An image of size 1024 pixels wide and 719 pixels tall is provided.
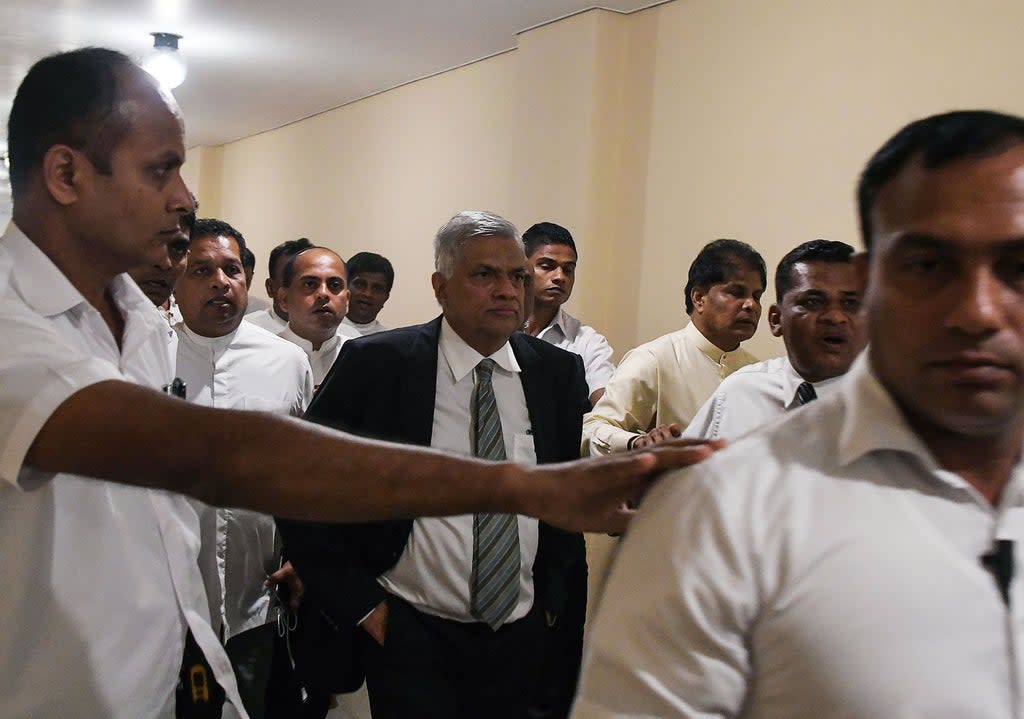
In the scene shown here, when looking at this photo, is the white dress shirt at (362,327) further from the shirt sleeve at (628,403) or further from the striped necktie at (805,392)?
the striped necktie at (805,392)

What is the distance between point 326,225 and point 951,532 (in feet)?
26.6

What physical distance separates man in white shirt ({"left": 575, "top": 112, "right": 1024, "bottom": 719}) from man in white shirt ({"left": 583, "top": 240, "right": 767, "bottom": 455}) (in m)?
2.08

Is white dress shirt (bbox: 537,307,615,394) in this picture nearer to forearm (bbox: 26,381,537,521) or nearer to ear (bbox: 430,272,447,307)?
ear (bbox: 430,272,447,307)

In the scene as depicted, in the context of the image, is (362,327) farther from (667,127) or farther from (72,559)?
(72,559)

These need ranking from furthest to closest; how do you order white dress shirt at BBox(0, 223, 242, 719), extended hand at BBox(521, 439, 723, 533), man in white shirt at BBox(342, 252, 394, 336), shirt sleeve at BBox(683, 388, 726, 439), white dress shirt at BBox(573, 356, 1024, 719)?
man in white shirt at BBox(342, 252, 394, 336), shirt sleeve at BBox(683, 388, 726, 439), white dress shirt at BBox(0, 223, 242, 719), extended hand at BBox(521, 439, 723, 533), white dress shirt at BBox(573, 356, 1024, 719)

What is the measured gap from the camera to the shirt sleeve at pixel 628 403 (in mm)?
3202

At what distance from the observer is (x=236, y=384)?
139 inches

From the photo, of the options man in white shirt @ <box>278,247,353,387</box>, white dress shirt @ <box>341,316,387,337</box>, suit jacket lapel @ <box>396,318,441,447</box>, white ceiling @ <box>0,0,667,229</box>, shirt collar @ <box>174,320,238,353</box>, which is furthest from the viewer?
white dress shirt @ <box>341,316,387,337</box>

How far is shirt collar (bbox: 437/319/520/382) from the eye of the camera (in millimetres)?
2562

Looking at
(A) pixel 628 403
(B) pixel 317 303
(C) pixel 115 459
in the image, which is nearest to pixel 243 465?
(C) pixel 115 459

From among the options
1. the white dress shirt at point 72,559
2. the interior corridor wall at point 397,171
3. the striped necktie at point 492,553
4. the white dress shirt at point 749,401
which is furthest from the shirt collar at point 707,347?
the interior corridor wall at point 397,171

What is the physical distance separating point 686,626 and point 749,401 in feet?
5.80

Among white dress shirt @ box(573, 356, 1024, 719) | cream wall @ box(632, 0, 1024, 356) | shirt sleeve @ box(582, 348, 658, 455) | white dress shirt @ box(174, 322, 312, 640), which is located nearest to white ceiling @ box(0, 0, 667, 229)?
cream wall @ box(632, 0, 1024, 356)

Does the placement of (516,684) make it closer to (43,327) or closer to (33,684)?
(33,684)
